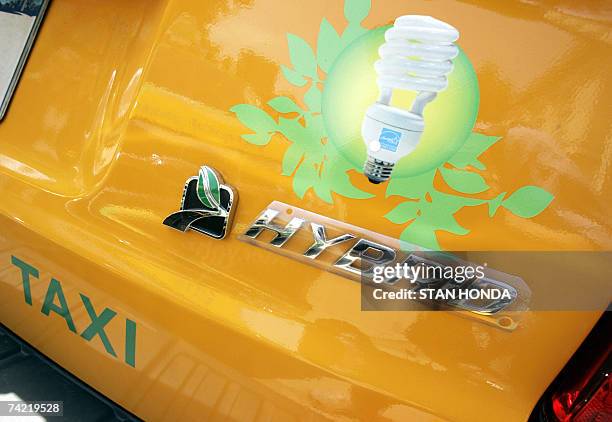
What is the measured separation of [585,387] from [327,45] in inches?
32.9

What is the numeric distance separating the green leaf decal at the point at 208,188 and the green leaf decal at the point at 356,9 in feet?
1.48

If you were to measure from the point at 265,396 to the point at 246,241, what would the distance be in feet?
1.14

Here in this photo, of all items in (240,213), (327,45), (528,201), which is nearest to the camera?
(528,201)

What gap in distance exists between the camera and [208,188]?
4.23 feet

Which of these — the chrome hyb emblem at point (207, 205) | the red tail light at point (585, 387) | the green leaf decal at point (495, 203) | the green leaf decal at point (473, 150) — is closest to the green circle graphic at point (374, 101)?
the green leaf decal at point (473, 150)

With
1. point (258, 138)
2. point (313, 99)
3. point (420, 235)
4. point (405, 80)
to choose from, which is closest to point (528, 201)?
point (420, 235)

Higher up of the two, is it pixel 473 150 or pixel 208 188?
pixel 473 150

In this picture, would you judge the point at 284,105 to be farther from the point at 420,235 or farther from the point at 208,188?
the point at 420,235

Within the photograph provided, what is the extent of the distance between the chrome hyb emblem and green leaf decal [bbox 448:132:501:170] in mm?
496

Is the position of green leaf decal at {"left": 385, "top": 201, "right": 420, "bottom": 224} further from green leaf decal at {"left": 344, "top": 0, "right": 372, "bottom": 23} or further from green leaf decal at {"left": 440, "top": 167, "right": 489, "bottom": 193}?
green leaf decal at {"left": 344, "top": 0, "right": 372, "bottom": 23}

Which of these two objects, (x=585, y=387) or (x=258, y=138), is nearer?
(x=585, y=387)

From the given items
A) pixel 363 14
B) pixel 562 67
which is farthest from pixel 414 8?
pixel 562 67

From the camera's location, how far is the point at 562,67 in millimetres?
1015

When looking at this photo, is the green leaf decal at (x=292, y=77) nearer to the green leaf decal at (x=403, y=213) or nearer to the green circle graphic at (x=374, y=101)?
the green circle graphic at (x=374, y=101)
